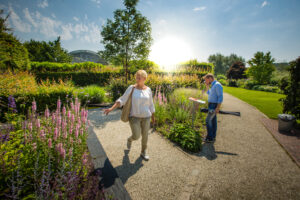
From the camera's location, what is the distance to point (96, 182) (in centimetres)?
169

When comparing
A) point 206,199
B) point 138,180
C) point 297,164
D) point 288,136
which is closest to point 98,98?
point 138,180

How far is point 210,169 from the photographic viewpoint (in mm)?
2883

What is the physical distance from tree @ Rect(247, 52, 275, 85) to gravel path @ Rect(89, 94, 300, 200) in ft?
92.2

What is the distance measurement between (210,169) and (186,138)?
103cm

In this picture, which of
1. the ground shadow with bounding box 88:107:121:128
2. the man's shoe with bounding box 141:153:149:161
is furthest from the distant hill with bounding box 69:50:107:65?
the man's shoe with bounding box 141:153:149:161

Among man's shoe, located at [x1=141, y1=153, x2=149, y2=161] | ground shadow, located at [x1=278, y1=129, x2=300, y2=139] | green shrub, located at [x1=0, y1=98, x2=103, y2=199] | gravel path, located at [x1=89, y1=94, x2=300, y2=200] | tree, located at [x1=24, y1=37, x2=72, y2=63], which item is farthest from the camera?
tree, located at [x1=24, y1=37, x2=72, y2=63]

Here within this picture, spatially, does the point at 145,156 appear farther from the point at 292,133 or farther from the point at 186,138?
the point at 292,133

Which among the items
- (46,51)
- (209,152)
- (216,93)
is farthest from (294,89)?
(46,51)

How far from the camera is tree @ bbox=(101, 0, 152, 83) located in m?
9.59

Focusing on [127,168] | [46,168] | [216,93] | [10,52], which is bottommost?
[127,168]

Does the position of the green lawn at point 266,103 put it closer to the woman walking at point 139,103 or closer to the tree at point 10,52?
the woman walking at point 139,103

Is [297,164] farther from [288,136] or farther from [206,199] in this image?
[206,199]

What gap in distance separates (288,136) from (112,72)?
14.0 metres

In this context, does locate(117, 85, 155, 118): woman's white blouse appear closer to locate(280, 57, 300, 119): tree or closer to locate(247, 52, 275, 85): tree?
locate(280, 57, 300, 119): tree
